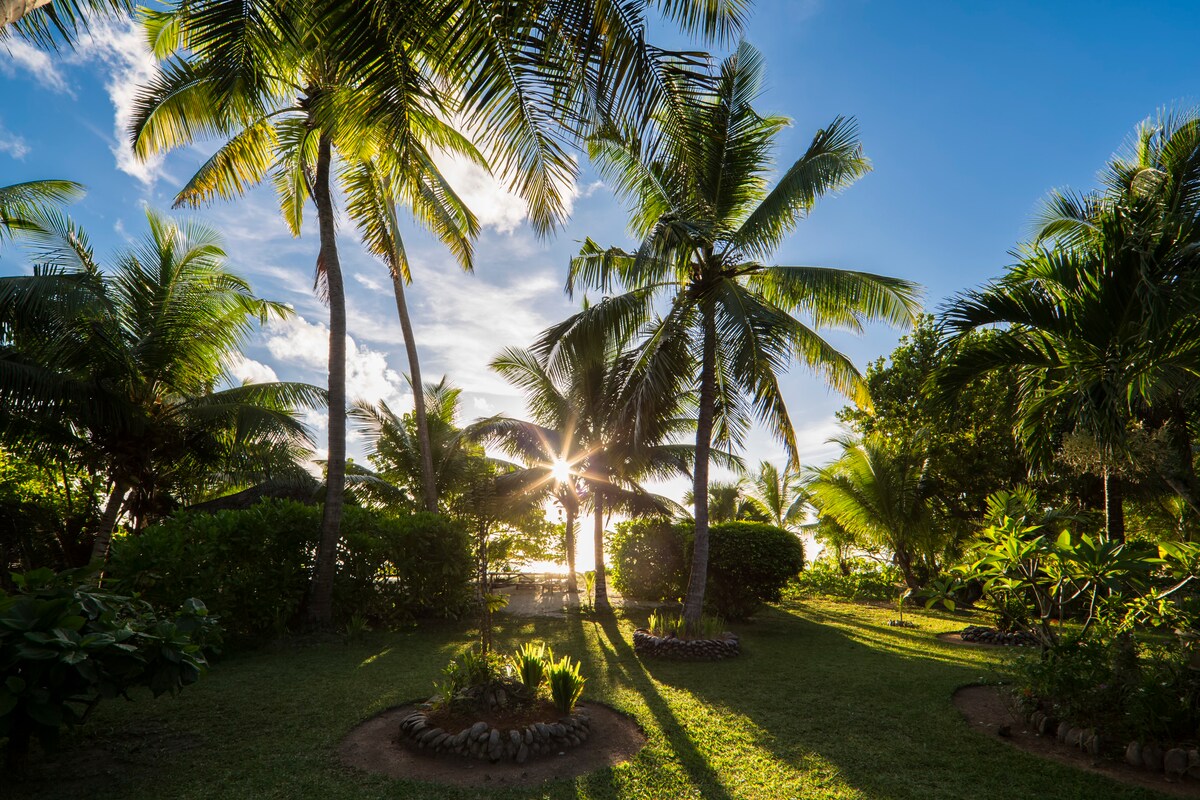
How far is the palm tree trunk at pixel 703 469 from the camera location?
9773mm

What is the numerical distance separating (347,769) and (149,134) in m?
9.62

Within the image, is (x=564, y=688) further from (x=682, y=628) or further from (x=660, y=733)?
(x=682, y=628)

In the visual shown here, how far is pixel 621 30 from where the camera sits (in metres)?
3.96

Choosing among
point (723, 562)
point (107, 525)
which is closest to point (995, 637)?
point (723, 562)

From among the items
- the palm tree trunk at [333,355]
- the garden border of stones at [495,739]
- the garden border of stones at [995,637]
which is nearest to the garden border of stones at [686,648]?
the garden border of stones at [495,739]

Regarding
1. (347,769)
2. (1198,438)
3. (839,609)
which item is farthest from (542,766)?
(839,609)

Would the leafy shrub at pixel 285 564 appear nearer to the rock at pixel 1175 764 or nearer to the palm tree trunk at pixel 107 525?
the palm tree trunk at pixel 107 525

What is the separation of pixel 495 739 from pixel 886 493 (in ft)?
43.2

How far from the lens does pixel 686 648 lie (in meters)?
8.93

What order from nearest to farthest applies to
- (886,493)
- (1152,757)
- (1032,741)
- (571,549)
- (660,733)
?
(1152,757)
(1032,741)
(660,733)
(886,493)
(571,549)

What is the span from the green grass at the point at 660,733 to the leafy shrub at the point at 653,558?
4.41 metres

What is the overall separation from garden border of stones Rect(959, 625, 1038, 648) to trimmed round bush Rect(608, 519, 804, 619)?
3.28 m

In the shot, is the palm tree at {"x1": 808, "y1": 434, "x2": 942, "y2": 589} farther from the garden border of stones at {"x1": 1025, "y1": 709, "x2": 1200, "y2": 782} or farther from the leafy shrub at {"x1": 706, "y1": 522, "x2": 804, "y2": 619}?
the garden border of stones at {"x1": 1025, "y1": 709, "x2": 1200, "y2": 782}

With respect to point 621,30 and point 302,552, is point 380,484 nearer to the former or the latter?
point 302,552
